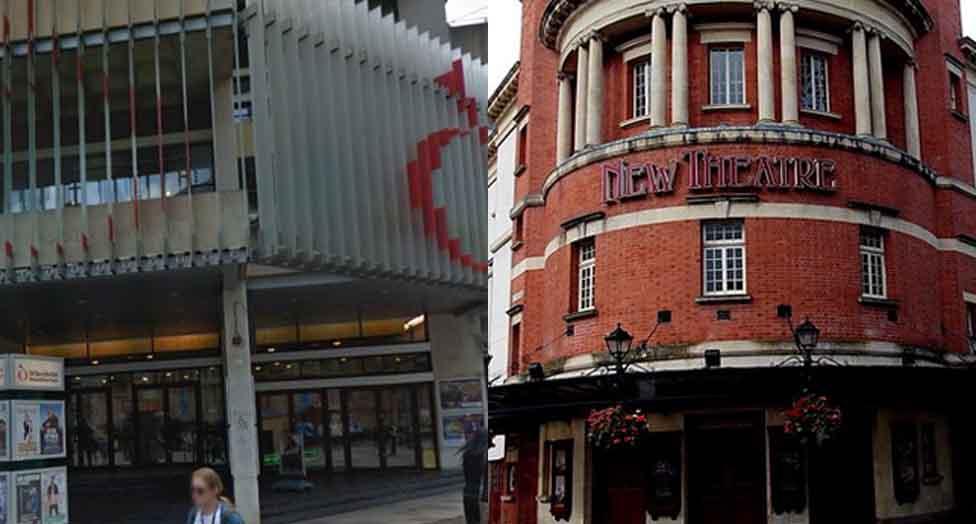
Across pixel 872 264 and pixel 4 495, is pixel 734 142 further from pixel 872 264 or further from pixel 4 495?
pixel 4 495

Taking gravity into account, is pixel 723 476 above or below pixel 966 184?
below

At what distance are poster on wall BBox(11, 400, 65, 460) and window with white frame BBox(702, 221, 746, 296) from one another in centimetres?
676

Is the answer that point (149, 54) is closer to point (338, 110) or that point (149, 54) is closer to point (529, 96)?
point (338, 110)

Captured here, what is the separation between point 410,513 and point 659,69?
8386 mm

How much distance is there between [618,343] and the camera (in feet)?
12.7

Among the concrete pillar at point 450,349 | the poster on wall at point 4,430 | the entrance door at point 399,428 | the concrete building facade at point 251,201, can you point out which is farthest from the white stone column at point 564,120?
the entrance door at point 399,428

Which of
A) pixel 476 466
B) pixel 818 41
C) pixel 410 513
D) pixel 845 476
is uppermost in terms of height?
pixel 818 41

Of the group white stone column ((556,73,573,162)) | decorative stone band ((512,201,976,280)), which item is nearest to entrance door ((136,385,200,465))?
decorative stone band ((512,201,976,280))

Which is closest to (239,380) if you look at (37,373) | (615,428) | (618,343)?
(37,373)

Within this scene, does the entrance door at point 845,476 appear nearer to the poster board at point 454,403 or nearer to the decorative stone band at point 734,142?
the decorative stone band at point 734,142

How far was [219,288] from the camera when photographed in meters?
16.0

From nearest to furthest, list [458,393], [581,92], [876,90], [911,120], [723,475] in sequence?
[723,475] < [581,92] < [876,90] < [911,120] < [458,393]

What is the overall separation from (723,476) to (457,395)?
1461 cm

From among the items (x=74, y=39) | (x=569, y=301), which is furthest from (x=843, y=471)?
(x=74, y=39)
